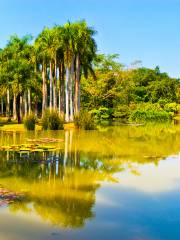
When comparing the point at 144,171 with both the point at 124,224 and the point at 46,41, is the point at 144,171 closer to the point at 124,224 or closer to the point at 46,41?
the point at 124,224

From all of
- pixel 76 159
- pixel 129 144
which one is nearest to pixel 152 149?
pixel 129 144

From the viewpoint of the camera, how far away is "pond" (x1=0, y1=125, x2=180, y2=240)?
7.52 m

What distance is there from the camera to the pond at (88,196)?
7.52 meters

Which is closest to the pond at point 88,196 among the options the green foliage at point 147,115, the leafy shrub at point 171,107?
the green foliage at point 147,115

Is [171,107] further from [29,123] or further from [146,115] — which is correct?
[29,123]

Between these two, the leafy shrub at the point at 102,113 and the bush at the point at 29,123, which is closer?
the bush at the point at 29,123

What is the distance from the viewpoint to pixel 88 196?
10031 millimetres

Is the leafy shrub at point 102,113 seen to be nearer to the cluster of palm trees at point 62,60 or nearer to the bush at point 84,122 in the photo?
the cluster of palm trees at point 62,60

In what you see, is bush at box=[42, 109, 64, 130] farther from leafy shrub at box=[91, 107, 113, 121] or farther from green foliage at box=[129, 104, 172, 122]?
green foliage at box=[129, 104, 172, 122]

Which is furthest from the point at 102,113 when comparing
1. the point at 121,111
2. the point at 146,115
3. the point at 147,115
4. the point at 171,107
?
the point at 171,107

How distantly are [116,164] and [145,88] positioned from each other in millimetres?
72937

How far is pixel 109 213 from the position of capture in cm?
858

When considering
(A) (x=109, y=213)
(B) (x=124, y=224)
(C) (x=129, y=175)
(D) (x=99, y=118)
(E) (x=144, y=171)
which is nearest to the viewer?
(B) (x=124, y=224)

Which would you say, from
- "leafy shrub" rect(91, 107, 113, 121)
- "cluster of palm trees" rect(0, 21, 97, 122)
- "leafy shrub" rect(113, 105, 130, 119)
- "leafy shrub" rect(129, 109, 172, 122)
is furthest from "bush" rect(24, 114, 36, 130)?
"leafy shrub" rect(113, 105, 130, 119)
